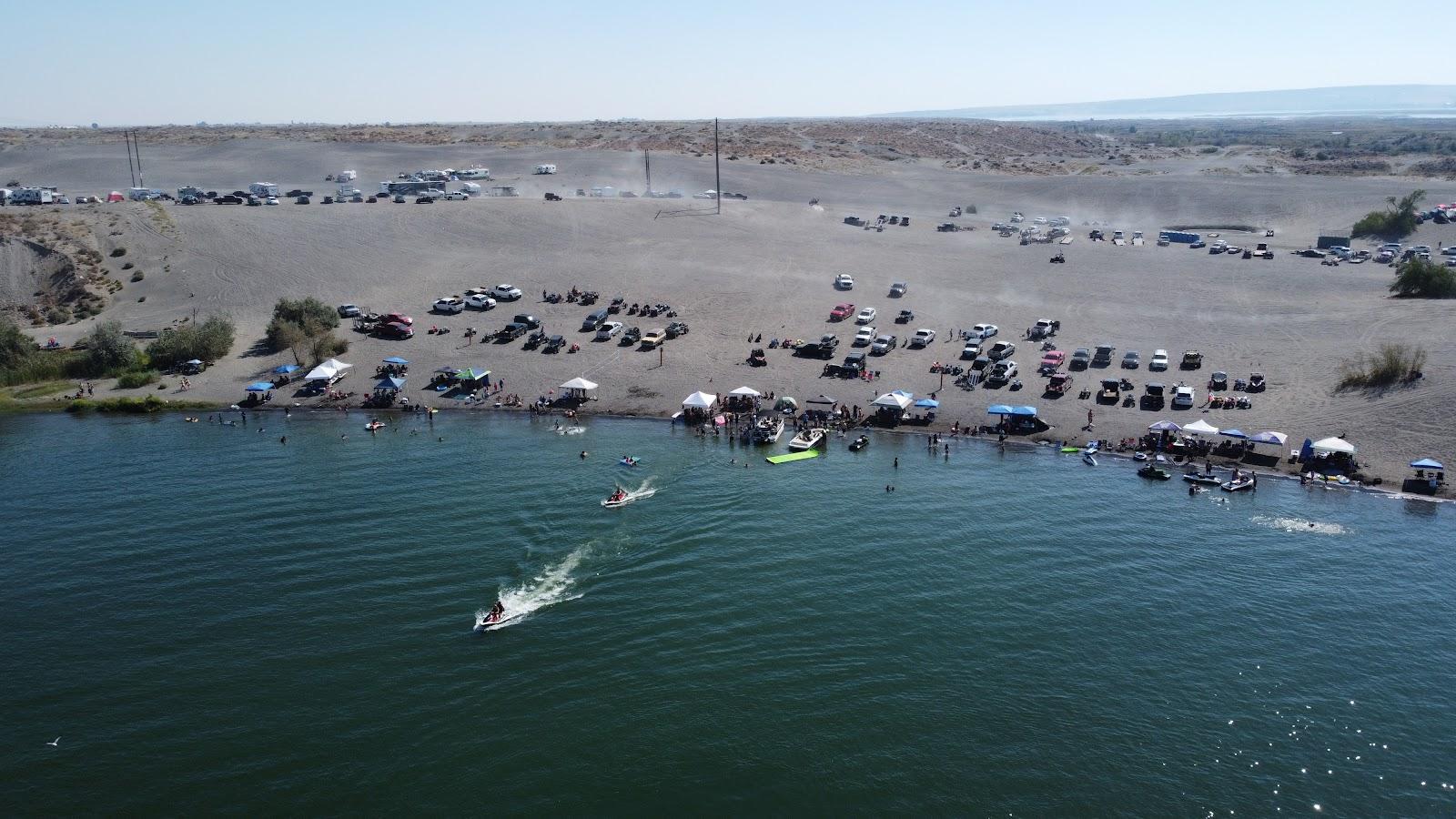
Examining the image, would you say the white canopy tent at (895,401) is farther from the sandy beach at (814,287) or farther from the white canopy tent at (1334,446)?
the white canopy tent at (1334,446)

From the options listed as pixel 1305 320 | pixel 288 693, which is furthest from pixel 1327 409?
pixel 288 693

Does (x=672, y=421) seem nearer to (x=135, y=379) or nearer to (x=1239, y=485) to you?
(x=1239, y=485)

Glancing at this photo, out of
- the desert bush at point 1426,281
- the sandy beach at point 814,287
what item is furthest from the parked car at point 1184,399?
the desert bush at point 1426,281

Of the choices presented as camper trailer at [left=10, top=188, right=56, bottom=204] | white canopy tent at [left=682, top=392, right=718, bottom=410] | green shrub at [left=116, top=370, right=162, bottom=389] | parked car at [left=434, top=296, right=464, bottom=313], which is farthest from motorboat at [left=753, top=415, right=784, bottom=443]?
camper trailer at [left=10, top=188, right=56, bottom=204]

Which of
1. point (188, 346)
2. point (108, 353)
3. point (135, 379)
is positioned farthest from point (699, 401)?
point (108, 353)

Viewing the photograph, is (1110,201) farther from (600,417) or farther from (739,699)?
(739,699)

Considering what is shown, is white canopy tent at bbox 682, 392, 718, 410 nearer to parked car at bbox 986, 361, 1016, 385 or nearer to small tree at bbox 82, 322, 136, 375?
parked car at bbox 986, 361, 1016, 385

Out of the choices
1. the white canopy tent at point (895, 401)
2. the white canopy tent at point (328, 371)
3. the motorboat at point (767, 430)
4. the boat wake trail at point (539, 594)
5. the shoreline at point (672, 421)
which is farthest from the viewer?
the white canopy tent at point (328, 371)

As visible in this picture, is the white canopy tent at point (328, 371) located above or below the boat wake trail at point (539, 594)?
above
